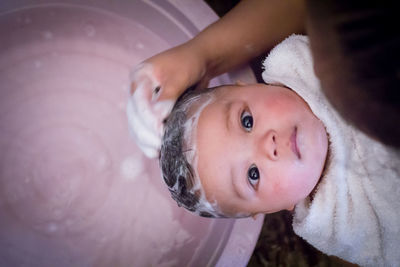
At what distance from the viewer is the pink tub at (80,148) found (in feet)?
3.90

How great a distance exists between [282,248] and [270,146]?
2.19 ft

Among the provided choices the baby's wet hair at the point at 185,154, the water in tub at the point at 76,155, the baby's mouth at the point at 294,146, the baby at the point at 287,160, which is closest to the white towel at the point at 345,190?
the baby at the point at 287,160

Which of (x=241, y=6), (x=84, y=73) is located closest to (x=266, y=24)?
(x=241, y=6)

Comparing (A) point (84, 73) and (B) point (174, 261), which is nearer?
(B) point (174, 261)

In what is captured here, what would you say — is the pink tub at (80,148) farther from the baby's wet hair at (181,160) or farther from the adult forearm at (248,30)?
the baby's wet hair at (181,160)

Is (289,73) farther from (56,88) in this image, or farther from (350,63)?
(56,88)

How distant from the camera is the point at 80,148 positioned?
4.20 feet

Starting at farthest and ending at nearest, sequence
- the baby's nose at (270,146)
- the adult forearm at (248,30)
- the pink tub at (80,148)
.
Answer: the pink tub at (80,148), the adult forearm at (248,30), the baby's nose at (270,146)

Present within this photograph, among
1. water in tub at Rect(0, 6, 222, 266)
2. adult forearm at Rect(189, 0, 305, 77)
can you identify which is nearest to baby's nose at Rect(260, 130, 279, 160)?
adult forearm at Rect(189, 0, 305, 77)

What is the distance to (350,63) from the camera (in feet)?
1.51

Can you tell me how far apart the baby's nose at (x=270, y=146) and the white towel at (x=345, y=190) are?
0.51ft

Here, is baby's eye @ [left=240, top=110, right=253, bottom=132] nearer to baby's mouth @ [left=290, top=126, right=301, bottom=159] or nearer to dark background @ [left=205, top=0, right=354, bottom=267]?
baby's mouth @ [left=290, top=126, right=301, bottom=159]

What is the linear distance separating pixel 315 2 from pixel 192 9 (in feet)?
2.10

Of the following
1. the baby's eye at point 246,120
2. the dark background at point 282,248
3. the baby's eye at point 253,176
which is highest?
the baby's eye at point 246,120
